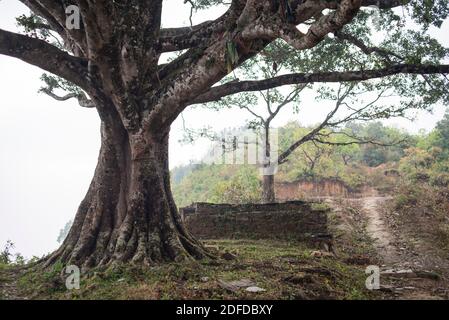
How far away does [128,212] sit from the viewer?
770cm

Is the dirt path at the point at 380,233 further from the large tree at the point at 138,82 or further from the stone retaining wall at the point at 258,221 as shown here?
the large tree at the point at 138,82

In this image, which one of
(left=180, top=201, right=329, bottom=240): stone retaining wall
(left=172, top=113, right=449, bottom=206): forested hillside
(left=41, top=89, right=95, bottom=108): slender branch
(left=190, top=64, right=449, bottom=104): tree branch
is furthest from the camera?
(left=172, top=113, right=449, bottom=206): forested hillside

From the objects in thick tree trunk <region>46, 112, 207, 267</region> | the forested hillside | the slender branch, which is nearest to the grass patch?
thick tree trunk <region>46, 112, 207, 267</region>

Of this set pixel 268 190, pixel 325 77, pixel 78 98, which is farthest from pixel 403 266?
pixel 268 190

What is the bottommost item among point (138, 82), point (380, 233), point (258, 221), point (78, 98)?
point (380, 233)

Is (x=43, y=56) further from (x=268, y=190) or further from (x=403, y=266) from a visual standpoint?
(x=268, y=190)

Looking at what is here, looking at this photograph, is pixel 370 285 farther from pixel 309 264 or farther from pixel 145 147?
pixel 145 147

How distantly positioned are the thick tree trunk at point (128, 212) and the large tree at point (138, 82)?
0.8 inches

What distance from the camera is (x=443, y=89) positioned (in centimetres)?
1023

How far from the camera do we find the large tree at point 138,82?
6.74 m

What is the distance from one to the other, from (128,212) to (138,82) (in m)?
2.44

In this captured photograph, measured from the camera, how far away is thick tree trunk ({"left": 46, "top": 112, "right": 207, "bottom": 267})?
727 centimetres

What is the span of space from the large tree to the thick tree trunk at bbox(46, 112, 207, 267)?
19 millimetres

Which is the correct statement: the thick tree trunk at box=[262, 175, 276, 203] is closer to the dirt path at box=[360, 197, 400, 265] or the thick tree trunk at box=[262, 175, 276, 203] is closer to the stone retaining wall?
the dirt path at box=[360, 197, 400, 265]
